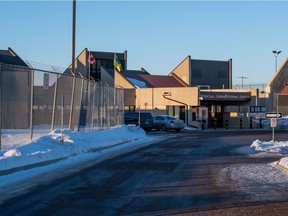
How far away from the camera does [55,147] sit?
675 inches

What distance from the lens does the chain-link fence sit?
1772 cm

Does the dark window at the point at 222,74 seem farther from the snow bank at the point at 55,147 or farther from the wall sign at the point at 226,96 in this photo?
the snow bank at the point at 55,147

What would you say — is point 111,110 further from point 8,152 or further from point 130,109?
point 130,109

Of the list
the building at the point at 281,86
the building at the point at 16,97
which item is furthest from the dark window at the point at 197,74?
Result: the building at the point at 16,97

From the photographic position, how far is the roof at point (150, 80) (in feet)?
198

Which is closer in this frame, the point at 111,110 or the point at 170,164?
the point at 170,164

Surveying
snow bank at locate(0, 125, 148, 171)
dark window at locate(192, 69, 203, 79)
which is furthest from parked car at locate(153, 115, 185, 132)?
dark window at locate(192, 69, 203, 79)

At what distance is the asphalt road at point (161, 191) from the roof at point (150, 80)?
144 feet

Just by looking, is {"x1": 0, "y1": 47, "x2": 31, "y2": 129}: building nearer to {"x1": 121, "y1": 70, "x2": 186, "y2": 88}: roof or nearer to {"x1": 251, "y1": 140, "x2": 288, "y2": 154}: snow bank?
{"x1": 251, "y1": 140, "x2": 288, "y2": 154}: snow bank

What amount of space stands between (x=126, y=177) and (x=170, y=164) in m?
3.48

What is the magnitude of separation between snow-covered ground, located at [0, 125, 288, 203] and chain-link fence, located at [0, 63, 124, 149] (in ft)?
2.51

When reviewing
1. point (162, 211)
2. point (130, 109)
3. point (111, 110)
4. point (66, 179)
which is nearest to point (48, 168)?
point (66, 179)

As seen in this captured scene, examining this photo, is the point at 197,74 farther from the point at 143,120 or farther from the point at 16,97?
the point at 16,97

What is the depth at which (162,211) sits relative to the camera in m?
8.49
